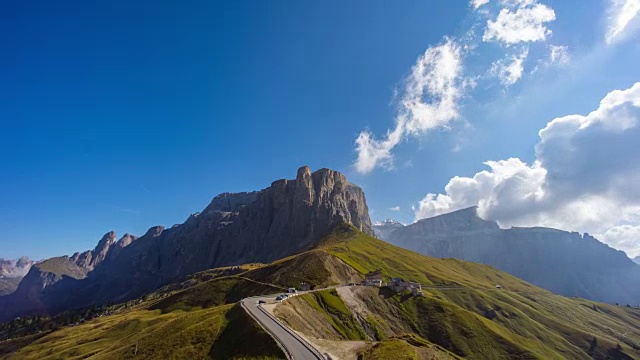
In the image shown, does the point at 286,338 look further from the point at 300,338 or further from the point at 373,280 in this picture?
the point at 373,280

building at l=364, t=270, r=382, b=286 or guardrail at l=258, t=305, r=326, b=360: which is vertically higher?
building at l=364, t=270, r=382, b=286

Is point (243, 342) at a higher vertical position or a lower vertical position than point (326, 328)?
higher

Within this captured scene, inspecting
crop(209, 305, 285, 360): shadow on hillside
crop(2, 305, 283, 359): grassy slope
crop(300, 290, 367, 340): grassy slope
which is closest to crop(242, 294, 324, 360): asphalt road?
crop(209, 305, 285, 360): shadow on hillside

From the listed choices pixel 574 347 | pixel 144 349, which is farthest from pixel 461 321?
pixel 144 349

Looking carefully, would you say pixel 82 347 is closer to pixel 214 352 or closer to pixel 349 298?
pixel 214 352

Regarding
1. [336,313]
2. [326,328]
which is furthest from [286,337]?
[336,313]

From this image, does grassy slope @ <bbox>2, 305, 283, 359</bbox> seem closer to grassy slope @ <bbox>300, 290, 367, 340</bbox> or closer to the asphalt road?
the asphalt road

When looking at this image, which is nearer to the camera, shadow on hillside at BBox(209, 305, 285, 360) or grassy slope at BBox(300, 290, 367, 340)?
shadow on hillside at BBox(209, 305, 285, 360)

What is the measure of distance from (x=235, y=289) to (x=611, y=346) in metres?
198

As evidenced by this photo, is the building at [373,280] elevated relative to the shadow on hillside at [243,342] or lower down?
elevated

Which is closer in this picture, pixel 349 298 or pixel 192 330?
pixel 192 330

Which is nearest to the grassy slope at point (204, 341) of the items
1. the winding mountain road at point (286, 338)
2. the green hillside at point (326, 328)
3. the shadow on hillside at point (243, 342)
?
the shadow on hillside at point (243, 342)

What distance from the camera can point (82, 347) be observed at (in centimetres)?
11869

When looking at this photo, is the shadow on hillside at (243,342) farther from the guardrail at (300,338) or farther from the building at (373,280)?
the building at (373,280)
